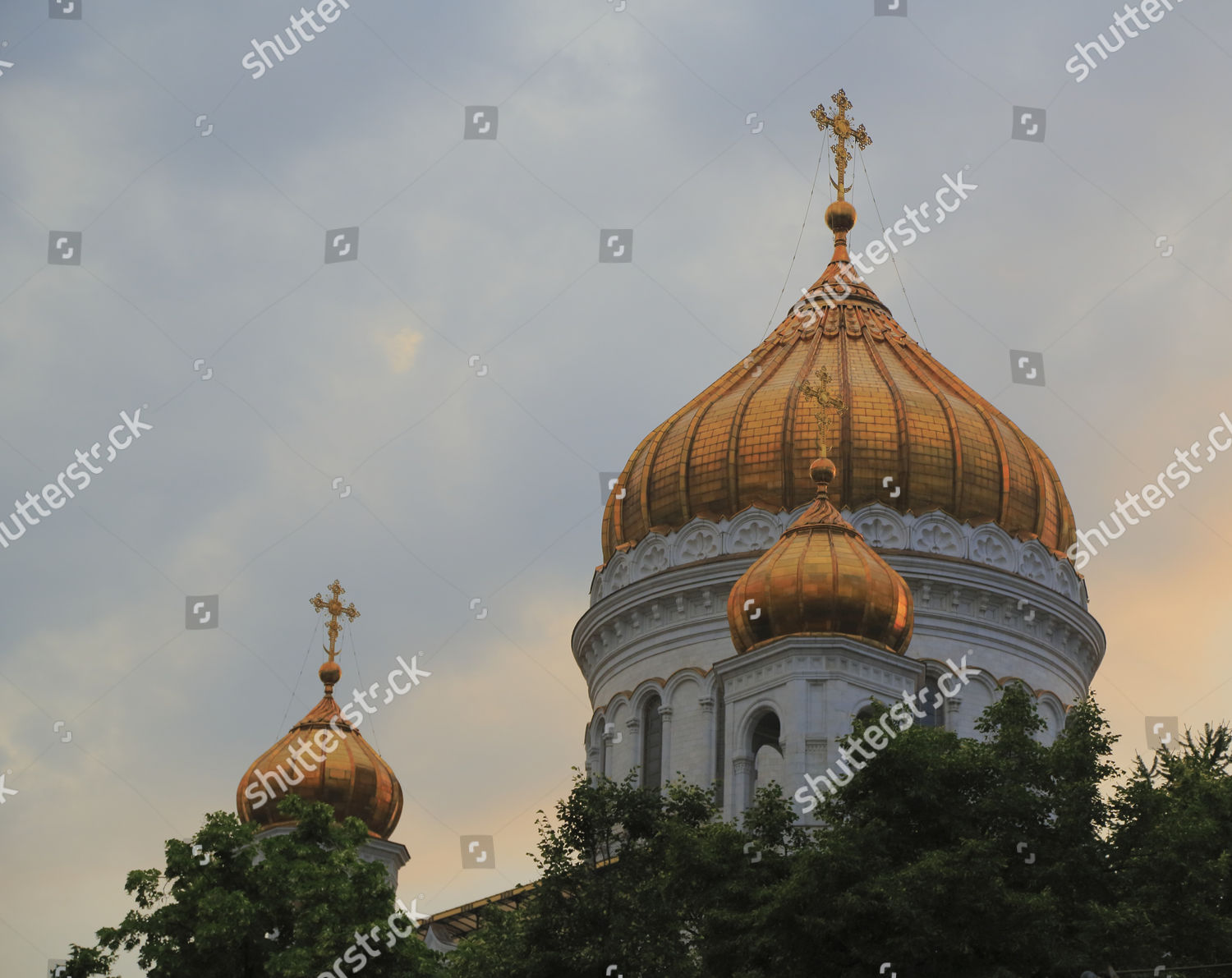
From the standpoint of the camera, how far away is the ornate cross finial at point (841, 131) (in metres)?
50.9

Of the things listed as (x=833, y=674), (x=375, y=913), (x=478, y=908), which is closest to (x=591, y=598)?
(x=478, y=908)

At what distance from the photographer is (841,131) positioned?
167ft

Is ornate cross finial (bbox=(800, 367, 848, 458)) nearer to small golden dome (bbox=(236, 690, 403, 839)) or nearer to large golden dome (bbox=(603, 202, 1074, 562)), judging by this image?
large golden dome (bbox=(603, 202, 1074, 562))

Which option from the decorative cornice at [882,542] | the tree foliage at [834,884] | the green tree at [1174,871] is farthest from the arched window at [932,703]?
the green tree at [1174,871]

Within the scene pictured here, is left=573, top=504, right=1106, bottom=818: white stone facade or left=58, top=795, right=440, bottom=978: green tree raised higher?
left=573, top=504, right=1106, bottom=818: white stone facade

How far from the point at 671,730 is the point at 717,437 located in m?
6.23

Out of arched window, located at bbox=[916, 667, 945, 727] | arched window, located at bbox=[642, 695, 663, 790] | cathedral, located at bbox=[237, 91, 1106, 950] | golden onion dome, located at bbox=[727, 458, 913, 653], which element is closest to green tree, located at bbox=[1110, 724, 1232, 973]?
golden onion dome, located at bbox=[727, 458, 913, 653]

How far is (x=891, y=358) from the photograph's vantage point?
46531mm

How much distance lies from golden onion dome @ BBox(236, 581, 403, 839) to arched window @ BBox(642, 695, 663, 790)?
19.9ft

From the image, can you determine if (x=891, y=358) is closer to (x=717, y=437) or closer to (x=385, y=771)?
(x=717, y=437)

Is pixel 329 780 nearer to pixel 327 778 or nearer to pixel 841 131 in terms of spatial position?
pixel 327 778

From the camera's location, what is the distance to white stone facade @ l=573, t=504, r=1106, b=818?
42.1m

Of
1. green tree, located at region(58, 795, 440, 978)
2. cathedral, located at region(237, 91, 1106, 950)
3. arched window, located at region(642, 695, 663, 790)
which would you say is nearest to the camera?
green tree, located at region(58, 795, 440, 978)

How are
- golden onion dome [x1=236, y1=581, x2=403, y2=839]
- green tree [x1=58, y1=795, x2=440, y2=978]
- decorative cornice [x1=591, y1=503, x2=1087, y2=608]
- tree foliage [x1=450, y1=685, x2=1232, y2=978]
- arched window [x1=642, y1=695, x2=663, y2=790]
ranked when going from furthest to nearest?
1. golden onion dome [x1=236, y1=581, x2=403, y2=839]
2. decorative cornice [x1=591, y1=503, x2=1087, y2=608]
3. arched window [x1=642, y1=695, x2=663, y2=790]
4. green tree [x1=58, y1=795, x2=440, y2=978]
5. tree foliage [x1=450, y1=685, x2=1232, y2=978]
